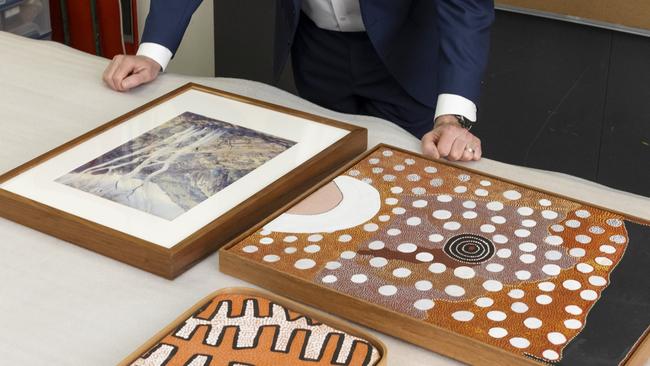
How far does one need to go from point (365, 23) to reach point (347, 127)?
0.37m

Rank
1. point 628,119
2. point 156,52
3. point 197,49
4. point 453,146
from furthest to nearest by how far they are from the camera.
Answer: point 197,49
point 628,119
point 156,52
point 453,146

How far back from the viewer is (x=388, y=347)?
94 centimetres

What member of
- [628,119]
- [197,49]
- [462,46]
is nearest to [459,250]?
[462,46]

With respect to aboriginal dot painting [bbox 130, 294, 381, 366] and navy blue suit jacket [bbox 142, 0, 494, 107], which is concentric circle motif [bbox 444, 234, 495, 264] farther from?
navy blue suit jacket [bbox 142, 0, 494, 107]

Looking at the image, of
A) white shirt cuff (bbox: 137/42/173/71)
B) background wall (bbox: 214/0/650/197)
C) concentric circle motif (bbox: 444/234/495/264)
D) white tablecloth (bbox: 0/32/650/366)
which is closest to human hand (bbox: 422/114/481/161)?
white tablecloth (bbox: 0/32/650/366)

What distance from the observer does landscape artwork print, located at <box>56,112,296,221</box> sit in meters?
1.14

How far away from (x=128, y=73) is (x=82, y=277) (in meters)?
0.55

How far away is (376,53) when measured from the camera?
1739 mm

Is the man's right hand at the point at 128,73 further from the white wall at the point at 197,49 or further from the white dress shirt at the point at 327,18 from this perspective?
the white wall at the point at 197,49

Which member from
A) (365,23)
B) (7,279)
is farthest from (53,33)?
(7,279)

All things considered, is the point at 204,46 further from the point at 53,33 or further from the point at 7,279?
A: the point at 7,279

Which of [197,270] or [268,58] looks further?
[268,58]

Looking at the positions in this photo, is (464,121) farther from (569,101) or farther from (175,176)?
(569,101)

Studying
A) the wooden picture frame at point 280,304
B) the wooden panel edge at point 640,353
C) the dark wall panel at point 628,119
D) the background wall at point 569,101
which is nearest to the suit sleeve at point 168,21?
the wooden picture frame at point 280,304
